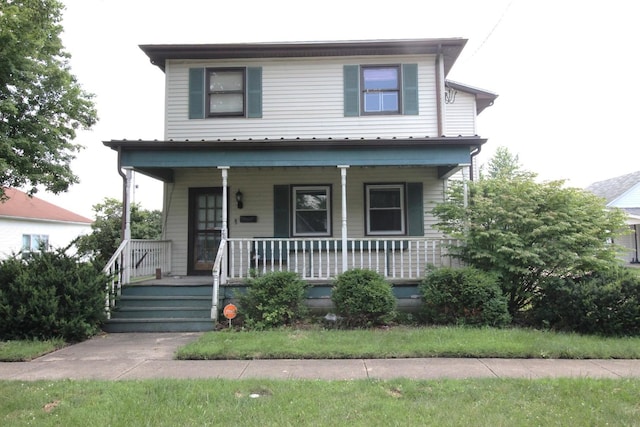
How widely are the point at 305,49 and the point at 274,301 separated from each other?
6364 millimetres

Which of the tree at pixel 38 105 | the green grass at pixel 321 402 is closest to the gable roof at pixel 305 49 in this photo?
the tree at pixel 38 105

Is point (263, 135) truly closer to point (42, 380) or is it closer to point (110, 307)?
point (110, 307)

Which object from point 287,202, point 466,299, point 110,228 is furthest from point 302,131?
point 110,228

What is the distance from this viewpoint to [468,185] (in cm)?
834

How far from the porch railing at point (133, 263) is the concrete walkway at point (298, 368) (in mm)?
1970

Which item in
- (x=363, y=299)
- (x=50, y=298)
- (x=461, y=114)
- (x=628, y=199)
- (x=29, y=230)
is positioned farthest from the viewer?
(x=628, y=199)

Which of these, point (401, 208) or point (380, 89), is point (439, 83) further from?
point (401, 208)

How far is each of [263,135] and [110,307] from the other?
5.14 meters

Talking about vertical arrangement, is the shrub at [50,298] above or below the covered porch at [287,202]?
below

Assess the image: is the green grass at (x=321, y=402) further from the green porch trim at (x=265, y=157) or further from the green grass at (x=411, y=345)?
the green porch trim at (x=265, y=157)

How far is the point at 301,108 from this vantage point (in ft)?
33.9

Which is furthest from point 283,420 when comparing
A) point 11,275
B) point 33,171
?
point 33,171

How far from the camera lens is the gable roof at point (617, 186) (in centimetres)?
2686

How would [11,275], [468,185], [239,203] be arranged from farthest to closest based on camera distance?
[239,203] < [468,185] < [11,275]
